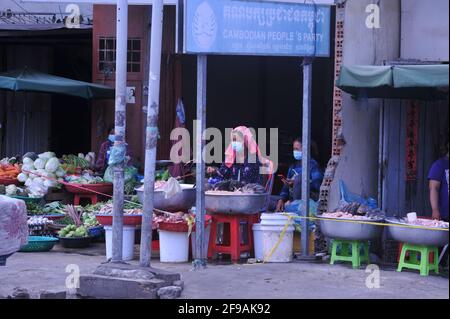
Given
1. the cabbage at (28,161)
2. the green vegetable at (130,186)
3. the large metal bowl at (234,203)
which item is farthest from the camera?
the cabbage at (28,161)

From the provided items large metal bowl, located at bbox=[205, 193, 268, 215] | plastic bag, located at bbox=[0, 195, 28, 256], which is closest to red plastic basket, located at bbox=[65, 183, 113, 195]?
large metal bowl, located at bbox=[205, 193, 268, 215]

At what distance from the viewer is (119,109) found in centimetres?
883

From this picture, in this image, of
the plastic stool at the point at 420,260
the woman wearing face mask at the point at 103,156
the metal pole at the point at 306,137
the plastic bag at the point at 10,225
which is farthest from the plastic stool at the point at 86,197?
the plastic stool at the point at 420,260

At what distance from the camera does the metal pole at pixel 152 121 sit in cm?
Answer: 873

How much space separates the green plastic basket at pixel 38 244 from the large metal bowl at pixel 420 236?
5.22 m

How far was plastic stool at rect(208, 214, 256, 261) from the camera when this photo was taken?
10.7 meters

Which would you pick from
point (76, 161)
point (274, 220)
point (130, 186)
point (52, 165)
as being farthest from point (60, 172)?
point (274, 220)

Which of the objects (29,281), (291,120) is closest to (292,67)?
(291,120)

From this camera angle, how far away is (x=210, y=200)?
1049 centimetres

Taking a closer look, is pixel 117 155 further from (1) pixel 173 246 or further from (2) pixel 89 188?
(2) pixel 89 188

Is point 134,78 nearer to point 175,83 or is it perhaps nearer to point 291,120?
point 175,83

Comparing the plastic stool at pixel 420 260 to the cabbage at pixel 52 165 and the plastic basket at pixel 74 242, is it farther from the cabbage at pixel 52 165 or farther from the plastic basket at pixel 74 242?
the cabbage at pixel 52 165

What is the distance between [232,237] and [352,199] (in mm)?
1826

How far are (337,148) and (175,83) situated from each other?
4.57 m
